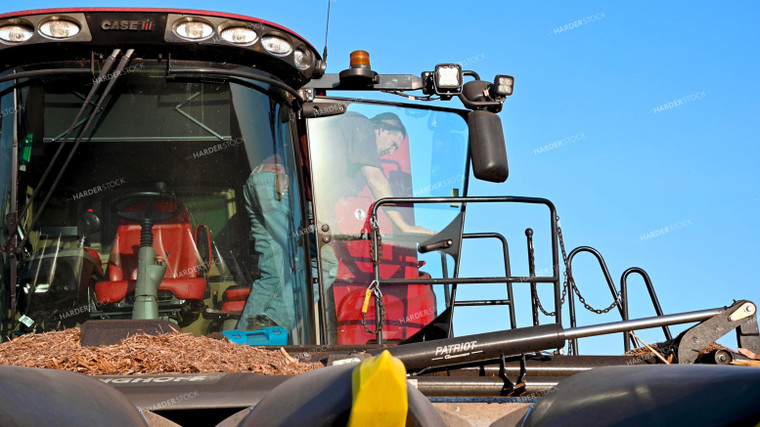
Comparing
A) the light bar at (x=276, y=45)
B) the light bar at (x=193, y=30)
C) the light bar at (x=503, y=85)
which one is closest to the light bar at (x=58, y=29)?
the light bar at (x=193, y=30)

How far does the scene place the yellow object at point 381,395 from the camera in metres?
1.56

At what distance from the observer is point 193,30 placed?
15.8 feet

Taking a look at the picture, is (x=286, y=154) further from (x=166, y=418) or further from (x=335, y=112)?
(x=166, y=418)

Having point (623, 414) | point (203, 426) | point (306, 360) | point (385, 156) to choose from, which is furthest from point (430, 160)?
point (623, 414)

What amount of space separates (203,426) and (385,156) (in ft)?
13.1

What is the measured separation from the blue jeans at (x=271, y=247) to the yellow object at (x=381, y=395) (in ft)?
10.1

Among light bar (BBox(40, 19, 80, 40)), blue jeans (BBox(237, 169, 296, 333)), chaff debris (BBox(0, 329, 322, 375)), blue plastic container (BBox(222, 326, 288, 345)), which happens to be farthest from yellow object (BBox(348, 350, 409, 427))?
light bar (BBox(40, 19, 80, 40))

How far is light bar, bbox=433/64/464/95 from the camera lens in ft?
19.6

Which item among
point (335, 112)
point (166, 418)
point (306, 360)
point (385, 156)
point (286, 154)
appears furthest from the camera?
point (385, 156)

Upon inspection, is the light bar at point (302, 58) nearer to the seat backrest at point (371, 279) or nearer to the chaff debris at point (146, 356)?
the seat backrest at point (371, 279)

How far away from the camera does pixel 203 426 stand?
2.57 m

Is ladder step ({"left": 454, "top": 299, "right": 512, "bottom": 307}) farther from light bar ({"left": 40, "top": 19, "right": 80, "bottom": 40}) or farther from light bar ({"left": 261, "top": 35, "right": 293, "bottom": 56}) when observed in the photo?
light bar ({"left": 40, "top": 19, "right": 80, "bottom": 40})

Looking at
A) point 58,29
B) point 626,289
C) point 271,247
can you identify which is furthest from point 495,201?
point 58,29

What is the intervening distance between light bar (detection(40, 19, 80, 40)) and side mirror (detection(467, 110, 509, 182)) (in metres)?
2.36
